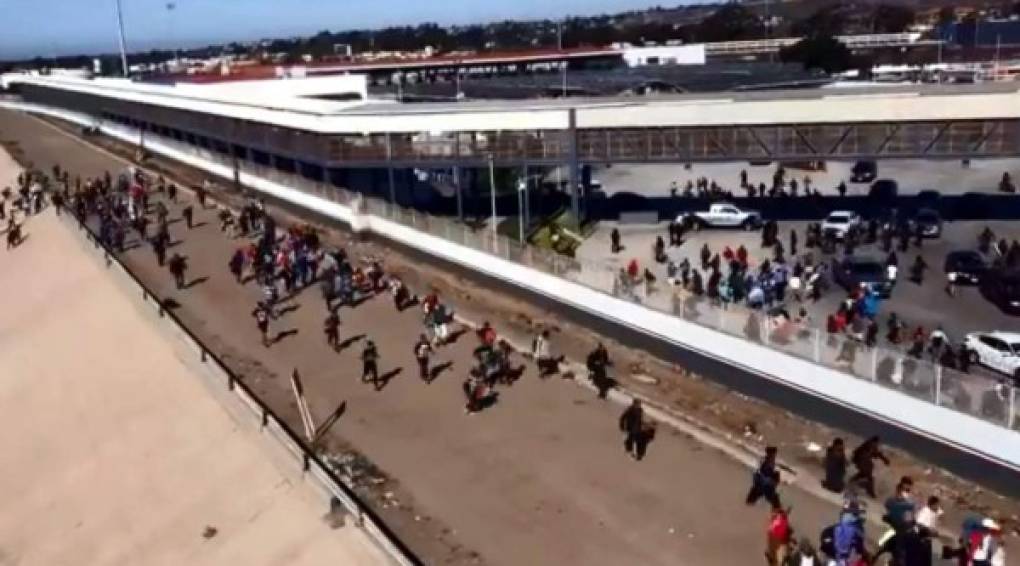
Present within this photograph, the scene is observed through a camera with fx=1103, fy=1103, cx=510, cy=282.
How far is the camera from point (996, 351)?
16.7m

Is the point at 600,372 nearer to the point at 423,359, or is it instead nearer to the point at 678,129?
the point at 423,359

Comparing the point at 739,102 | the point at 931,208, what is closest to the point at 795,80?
the point at 931,208

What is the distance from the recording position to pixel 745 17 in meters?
171

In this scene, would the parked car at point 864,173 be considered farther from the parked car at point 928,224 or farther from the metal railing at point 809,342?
the metal railing at point 809,342

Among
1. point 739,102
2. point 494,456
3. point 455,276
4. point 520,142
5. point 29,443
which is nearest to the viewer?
point 494,456

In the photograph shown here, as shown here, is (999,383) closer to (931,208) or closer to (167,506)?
(167,506)

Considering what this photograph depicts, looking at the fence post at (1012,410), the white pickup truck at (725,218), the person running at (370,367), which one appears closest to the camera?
the fence post at (1012,410)

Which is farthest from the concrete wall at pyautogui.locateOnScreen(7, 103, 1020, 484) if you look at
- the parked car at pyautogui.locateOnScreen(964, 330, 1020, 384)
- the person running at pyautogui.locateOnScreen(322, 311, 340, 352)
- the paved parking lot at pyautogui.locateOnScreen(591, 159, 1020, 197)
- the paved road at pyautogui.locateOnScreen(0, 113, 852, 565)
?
the paved parking lot at pyautogui.locateOnScreen(591, 159, 1020, 197)

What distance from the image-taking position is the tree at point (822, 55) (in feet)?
250

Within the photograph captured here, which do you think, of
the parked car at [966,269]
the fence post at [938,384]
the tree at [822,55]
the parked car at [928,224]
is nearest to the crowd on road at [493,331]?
the fence post at [938,384]

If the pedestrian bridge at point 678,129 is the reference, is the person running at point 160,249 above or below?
below

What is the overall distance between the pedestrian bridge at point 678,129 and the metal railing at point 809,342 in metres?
4.92

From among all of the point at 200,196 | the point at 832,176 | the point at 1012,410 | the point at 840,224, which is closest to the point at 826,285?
the point at 840,224

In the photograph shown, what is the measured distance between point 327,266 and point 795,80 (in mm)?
32408
